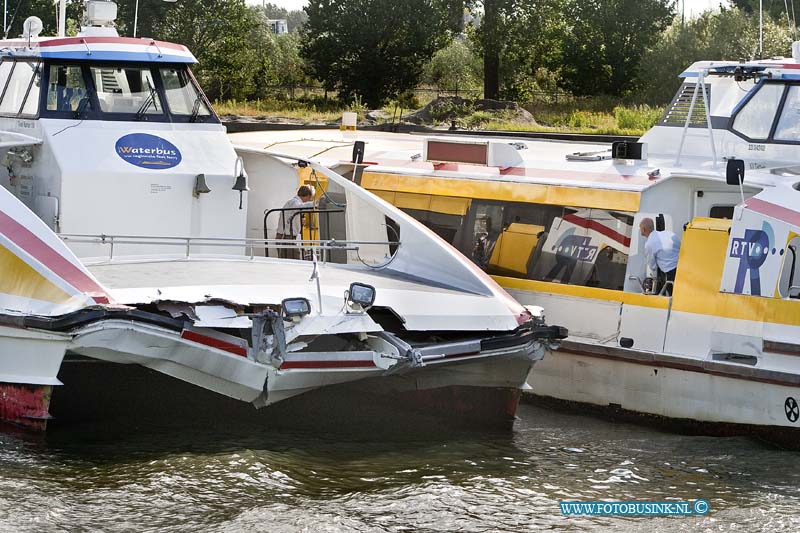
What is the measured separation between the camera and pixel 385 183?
45.9ft

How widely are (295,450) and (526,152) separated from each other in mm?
6123

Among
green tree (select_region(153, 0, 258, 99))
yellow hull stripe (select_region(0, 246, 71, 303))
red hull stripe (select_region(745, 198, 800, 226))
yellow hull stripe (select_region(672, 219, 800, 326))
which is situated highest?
green tree (select_region(153, 0, 258, 99))

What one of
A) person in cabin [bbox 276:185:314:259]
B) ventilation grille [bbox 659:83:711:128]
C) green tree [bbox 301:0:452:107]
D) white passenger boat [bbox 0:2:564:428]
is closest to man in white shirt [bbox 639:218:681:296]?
white passenger boat [bbox 0:2:564:428]

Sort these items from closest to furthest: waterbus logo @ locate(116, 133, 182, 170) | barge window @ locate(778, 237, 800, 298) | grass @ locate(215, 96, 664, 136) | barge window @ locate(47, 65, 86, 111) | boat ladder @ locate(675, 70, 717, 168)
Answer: barge window @ locate(778, 237, 800, 298)
waterbus logo @ locate(116, 133, 182, 170)
barge window @ locate(47, 65, 86, 111)
boat ladder @ locate(675, 70, 717, 168)
grass @ locate(215, 96, 664, 136)

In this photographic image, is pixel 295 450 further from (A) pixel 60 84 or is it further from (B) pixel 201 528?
(A) pixel 60 84

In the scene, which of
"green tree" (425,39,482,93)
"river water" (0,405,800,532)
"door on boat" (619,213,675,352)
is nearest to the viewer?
"river water" (0,405,800,532)

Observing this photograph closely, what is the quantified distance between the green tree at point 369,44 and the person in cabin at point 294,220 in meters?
34.9

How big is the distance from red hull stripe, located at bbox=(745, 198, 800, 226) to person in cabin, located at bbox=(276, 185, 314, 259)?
448cm

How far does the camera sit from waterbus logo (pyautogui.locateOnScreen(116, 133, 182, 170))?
36.9ft

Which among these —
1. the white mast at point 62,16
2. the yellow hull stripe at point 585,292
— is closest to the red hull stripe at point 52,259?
the white mast at point 62,16

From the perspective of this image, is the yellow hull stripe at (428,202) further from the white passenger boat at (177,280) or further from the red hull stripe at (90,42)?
the red hull stripe at (90,42)

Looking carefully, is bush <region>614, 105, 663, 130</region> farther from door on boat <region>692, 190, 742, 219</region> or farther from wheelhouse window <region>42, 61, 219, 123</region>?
wheelhouse window <region>42, 61, 219, 123</region>

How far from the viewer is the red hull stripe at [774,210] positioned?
34.7 ft

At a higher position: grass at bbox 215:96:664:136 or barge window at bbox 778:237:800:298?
grass at bbox 215:96:664:136
